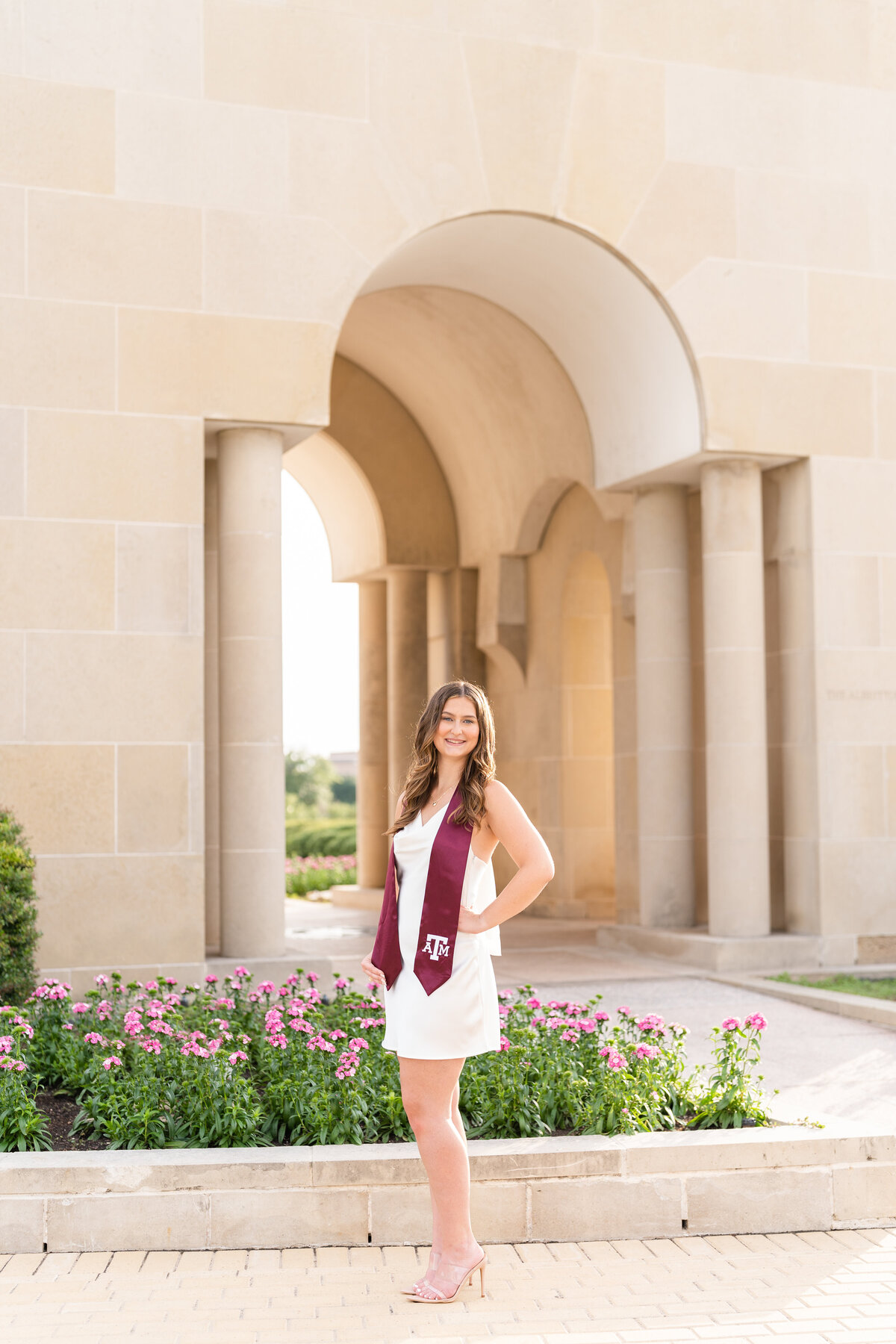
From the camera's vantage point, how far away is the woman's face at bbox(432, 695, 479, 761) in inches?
192

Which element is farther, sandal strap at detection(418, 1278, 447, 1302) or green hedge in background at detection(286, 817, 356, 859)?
green hedge in background at detection(286, 817, 356, 859)

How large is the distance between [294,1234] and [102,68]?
775 cm

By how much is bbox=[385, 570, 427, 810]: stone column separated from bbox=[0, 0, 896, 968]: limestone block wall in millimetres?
5547

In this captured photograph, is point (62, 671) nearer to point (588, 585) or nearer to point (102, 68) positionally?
point (102, 68)

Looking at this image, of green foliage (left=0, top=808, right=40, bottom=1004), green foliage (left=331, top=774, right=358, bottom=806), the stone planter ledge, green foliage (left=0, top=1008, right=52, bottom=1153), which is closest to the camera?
the stone planter ledge

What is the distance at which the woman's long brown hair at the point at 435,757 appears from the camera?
192 inches

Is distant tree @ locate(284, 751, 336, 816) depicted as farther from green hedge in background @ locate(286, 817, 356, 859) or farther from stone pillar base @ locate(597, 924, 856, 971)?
stone pillar base @ locate(597, 924, 856, 971)

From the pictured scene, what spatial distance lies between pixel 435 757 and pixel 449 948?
2.24ft

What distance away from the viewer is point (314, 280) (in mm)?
10133

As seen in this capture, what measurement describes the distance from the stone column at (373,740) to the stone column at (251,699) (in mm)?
7575

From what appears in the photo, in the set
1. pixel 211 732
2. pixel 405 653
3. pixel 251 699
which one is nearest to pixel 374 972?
pixel 251 699

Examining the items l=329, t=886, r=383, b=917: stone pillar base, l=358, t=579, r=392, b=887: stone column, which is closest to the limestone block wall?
l=329, t=886, r=383, b=917: stone pillar base

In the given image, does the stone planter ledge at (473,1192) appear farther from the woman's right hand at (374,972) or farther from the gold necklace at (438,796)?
the gold necklace at (438,796)

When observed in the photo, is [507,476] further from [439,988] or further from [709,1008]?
[439,988]
